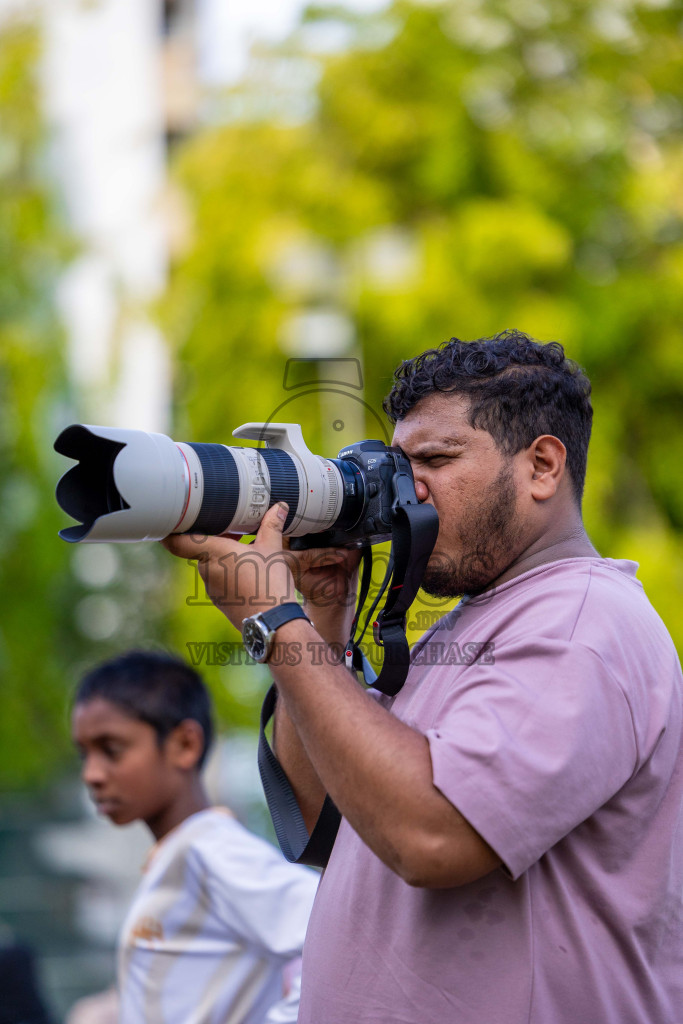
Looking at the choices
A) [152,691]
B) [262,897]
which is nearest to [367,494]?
[262,897]

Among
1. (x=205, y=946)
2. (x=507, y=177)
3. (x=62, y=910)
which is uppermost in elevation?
(x=507, y=177)

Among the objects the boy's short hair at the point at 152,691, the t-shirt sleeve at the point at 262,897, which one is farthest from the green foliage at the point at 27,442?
the t-shirt sleeve at the point at 262,897

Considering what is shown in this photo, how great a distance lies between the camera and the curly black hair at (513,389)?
5.91ft

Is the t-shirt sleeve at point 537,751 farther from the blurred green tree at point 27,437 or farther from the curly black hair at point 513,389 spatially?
the blurred green tree at point 27,437

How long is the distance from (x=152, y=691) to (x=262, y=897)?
776 mm

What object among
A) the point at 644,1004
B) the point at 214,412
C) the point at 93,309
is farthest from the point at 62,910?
the point at 644,1004

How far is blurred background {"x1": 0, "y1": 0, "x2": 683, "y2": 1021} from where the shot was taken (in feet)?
17.6

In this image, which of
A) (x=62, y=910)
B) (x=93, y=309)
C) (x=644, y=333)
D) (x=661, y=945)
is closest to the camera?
(x=661, y=945)

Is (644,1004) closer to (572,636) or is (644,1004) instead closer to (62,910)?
(572,636)

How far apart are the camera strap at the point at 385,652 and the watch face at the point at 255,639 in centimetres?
28

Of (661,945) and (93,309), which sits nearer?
(661,945)

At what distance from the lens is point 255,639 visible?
1.63 metres

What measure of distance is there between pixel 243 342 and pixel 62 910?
418 centimetres

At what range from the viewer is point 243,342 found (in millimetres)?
6141
